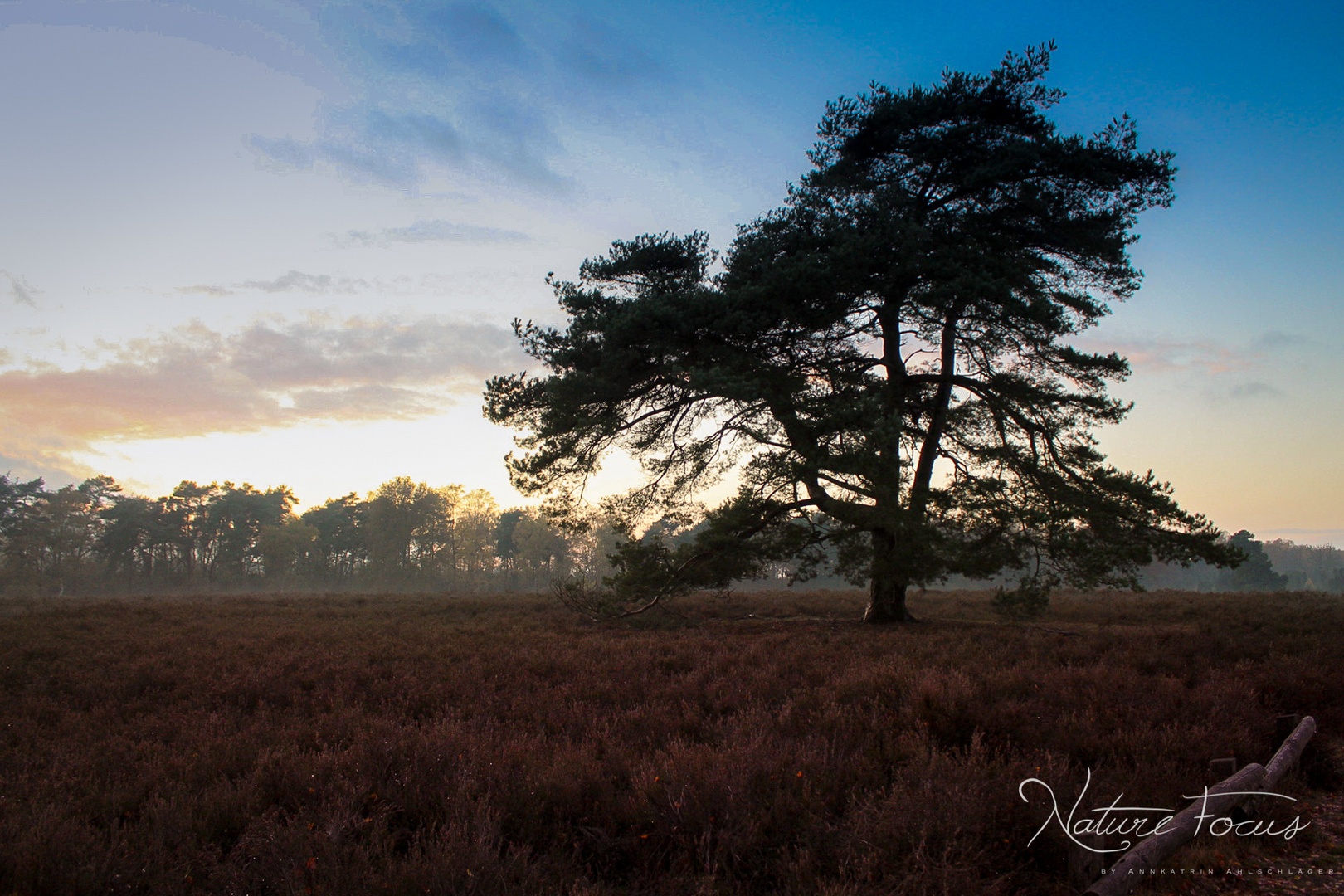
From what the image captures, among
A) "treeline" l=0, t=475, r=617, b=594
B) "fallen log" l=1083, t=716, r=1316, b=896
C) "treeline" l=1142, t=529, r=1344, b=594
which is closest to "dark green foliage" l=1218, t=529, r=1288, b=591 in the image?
"treeline" l=1142, t=529, r=1344, b=594

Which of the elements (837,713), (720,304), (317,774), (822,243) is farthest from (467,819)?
(822,243)

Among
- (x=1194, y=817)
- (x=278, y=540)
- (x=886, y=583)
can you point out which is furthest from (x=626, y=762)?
(x=278, y=540)

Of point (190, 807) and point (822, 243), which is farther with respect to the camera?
point (822, 243)

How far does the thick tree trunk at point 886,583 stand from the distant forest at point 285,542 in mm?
45465

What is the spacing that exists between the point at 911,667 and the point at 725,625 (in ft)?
25.4

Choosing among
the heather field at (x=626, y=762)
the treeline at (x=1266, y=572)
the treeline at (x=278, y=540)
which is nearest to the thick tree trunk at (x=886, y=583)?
the heather field at (x=626, y=762)

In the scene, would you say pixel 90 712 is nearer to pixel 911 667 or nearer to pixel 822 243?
pixel 911 667

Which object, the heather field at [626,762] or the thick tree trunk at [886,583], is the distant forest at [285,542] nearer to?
the thick tree trunk at [886,583]

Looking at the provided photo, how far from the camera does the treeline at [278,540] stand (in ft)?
205

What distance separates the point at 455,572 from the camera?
3022 inches

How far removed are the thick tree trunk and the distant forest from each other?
4546 centimetres

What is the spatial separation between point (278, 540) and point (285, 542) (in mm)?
715

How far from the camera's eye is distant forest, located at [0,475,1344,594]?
61906mm

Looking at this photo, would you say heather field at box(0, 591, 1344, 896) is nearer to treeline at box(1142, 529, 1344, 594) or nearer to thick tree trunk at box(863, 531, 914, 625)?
thick tree trunk at box(863, 531, 914, 625)
